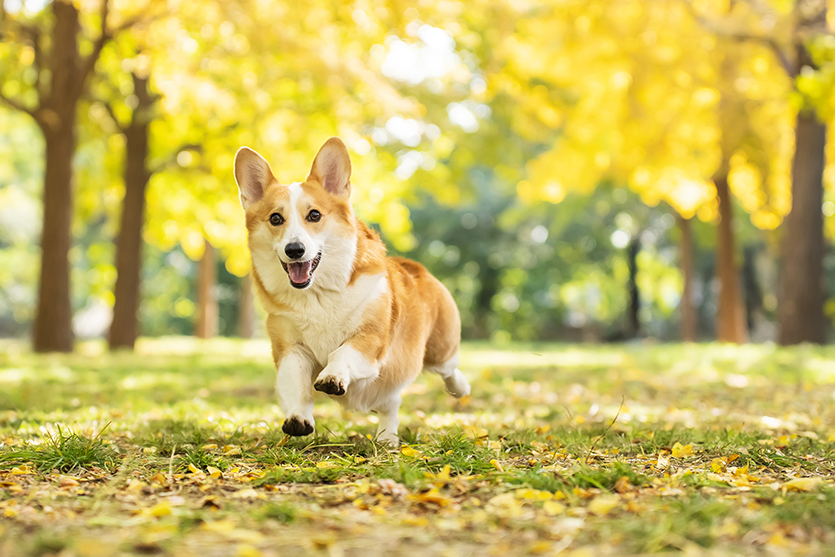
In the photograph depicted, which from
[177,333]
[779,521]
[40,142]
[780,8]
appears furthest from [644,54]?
[177,333]

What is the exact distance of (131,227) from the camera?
12.4m

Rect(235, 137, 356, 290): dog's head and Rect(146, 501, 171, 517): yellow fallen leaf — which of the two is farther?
Rect(235, 137, 356, 290): dog's head

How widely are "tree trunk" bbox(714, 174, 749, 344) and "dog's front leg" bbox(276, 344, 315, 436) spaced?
12.5 m

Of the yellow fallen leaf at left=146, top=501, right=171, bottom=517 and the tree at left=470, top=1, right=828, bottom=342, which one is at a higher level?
the tree at left=470, top=1, right=828, bottom=342

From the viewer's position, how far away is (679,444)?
3670mm

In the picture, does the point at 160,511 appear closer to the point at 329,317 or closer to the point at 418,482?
the point at 418,482

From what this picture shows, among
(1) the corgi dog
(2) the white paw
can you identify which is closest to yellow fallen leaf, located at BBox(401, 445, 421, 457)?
(1) the corgi dog

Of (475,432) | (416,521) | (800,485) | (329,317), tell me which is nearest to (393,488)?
(416,521)

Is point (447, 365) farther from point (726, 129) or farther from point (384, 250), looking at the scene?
point (726, 129)

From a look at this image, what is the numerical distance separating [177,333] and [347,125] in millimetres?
24534

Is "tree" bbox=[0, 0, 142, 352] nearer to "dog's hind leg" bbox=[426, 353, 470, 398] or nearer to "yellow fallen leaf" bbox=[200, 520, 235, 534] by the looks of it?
"dog's hind leg" bbox=[426, 353, 470, 398]

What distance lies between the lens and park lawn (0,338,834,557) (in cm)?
216

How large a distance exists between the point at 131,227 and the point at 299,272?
1009 cm

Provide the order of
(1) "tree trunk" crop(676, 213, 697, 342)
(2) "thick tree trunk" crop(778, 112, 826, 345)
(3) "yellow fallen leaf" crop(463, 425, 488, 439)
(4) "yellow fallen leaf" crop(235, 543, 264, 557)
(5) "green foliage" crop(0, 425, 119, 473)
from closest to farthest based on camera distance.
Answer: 1. (4) "yellow fallen leaf" crop(235, 543, 264, 557)
2. (5) "green foliage" crop(0, 425, 119, 473)
3. (3) "yellow fallen leaf" crop(463, 425, 488, 439)
4. (2) "thick tree trunk" crop(778, 112, 826, 345)
5. (1) "tree trunk" crop(676, 213, 697, 342)
